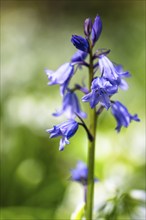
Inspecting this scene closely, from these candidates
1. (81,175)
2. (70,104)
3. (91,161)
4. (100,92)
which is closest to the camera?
(100,92)

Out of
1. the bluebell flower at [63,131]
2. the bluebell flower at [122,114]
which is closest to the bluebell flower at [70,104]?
the bluebell flower at [122,114]

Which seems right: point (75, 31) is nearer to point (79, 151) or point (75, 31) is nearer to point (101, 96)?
point (79, 151)

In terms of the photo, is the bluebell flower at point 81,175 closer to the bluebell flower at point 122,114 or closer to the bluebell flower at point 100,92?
the bluebell flower at point 122,114

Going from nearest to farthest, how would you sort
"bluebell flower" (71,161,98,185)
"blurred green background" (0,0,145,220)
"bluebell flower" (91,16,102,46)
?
"bluebell flower" (91,16,102,46), "bluebell flower" (71,161,98,185), "blurred green background" (0,0,145,220)

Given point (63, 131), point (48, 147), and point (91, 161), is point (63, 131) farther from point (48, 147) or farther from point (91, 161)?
Result: point (48, 147)

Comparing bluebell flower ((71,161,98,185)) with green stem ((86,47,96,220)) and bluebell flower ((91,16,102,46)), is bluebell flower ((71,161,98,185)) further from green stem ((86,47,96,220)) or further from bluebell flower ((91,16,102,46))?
bluebell flower ((91,16,102,46))

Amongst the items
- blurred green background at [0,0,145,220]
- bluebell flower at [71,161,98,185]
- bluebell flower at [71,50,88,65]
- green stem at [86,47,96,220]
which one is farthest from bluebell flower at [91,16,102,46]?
blurred green background at [0,0,145,220]

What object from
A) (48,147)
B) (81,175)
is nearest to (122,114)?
(81,175)
